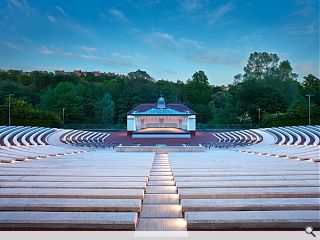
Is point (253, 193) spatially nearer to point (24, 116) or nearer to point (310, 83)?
point (24, 116)

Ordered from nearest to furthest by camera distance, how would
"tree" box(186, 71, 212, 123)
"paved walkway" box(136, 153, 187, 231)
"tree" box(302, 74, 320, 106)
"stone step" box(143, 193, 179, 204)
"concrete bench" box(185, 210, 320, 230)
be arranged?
"concrete bench" box(185, 210, 320, 230)
"paved walkway" box(136, 153, 187, 231)
"stone step" box(143, 193, 179, 204)
"tree" box(186, 71, 212, 123)
"tree" box(302, 74, 320, 106)

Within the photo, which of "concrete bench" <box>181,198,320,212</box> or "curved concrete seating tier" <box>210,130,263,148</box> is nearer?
"concrete bench" <box>181,198,320,212</box>

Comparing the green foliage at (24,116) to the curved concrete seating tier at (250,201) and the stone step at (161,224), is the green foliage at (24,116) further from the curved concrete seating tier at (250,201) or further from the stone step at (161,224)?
the stone step at (161,224)

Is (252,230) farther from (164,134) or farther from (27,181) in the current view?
(164,134)

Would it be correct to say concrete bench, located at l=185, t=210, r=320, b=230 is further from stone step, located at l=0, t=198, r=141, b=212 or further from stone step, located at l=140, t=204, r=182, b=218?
stone step, located at l=0, t=198, r=141, b=212

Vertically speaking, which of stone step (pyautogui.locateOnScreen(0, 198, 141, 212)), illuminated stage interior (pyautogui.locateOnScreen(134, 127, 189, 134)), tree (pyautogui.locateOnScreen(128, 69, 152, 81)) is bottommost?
stone step (pyautogui.locateOnScreen(0, 198, 141, 212))

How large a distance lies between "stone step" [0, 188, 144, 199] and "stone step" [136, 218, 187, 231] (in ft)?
2.93

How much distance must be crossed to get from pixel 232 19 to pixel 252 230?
15.5 meters

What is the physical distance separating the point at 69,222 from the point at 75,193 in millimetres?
1305

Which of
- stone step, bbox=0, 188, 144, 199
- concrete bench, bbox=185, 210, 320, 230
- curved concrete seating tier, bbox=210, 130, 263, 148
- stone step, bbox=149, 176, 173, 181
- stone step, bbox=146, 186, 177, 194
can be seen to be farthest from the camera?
curved concrete seating tier, bbox=210, 130, 263, 148

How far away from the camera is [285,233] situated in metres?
3.73

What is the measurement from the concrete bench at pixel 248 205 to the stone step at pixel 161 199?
570 millimetres

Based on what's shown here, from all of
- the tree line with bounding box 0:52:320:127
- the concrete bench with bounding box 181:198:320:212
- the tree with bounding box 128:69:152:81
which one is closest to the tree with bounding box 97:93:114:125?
the tree line with bounding box 0:52:320:127

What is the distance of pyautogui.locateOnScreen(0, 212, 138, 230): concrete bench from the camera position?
3.92 meters
